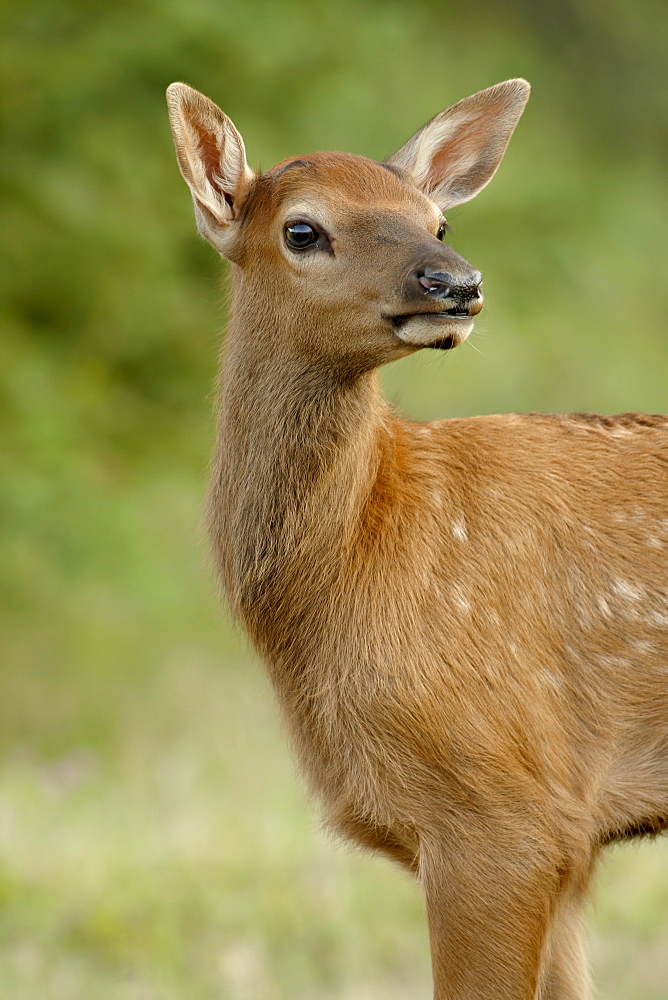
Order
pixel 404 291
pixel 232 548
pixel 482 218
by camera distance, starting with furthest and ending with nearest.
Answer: pixel 482 218, pixel 232 548, pixel 404 291

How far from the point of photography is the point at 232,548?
4289 mm

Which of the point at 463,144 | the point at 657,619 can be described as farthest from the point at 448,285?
the point at 463,144

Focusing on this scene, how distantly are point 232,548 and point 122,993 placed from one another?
2.40 m

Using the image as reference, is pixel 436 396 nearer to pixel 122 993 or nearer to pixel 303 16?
pixel 303 16

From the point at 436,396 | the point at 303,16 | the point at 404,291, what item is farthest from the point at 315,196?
the point at 436,396

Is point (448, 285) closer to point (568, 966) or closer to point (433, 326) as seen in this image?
point (433, 326)

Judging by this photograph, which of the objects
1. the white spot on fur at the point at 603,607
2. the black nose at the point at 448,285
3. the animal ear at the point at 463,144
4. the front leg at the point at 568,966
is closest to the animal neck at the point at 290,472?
the black nose at the point at 448,285

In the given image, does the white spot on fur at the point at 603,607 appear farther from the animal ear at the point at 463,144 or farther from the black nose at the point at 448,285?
the animal ear at the point at 463,144

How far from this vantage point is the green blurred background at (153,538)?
6.11 m

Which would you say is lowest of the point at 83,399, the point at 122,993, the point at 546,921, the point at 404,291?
the point at 122,993

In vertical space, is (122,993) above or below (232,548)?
below

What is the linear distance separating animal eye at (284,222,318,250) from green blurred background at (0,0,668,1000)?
2295 millimetres

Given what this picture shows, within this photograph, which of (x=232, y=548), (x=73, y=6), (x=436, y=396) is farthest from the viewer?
(x=436, y=396)

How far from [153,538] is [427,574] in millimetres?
6239
